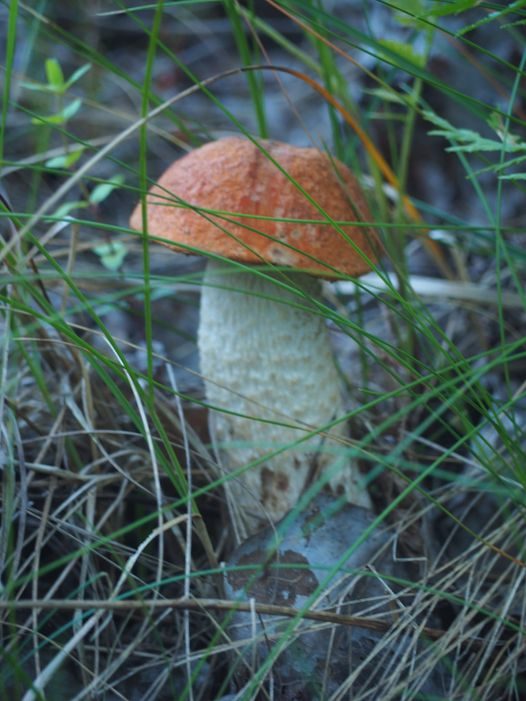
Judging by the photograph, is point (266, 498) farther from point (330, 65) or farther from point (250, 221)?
point (330, 65)

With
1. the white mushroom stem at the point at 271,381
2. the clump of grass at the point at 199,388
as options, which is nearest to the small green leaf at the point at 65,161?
the clump of grass at the point at 199,388

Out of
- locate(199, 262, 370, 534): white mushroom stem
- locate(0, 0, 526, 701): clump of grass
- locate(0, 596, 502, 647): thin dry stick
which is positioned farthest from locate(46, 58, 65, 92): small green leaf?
locate(0, 596, 502, 647): thin dry stick

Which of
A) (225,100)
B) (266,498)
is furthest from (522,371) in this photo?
(225,100)

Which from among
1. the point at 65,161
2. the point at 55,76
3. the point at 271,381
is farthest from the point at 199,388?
the point at 55,76

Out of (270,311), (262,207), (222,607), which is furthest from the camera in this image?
(270,311)

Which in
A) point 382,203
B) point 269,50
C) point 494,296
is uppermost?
point 269,50

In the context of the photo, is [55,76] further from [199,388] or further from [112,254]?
[199,388]
